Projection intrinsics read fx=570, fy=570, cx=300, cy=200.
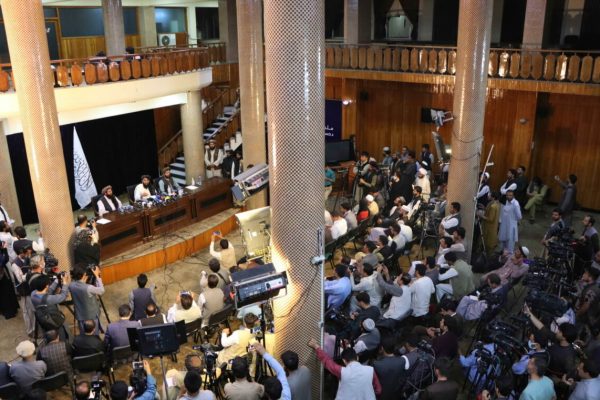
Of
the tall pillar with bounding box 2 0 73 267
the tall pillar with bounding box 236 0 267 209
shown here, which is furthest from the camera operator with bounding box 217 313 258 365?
the tall pillar with bounding box 236 0 267 209

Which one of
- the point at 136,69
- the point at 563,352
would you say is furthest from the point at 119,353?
the point at 136,69

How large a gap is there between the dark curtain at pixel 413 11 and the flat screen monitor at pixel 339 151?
500 cm

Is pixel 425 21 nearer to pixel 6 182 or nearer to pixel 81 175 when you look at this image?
pixel 81 175

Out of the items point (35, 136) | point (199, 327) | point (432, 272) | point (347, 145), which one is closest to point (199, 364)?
point (199, 327)

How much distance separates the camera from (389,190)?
1267 centimetres

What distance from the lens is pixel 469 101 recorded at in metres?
9.92

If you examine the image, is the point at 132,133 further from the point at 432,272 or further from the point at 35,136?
the point at 432,272

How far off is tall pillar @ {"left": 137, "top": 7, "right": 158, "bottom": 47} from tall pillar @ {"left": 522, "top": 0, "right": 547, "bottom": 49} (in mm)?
12690

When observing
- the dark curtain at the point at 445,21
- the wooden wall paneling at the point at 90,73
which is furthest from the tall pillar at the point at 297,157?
the dark curtain at the point at 445,21

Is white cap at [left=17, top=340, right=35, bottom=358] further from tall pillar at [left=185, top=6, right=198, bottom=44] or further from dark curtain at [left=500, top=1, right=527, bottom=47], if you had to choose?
tall pillar at [left=185, top=6, right=198, bottom=44]

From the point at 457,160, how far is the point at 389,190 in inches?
103

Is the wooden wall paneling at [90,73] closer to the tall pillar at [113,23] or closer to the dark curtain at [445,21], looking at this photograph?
the tall pillar at [113,23]

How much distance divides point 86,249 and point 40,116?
2177 millimetres

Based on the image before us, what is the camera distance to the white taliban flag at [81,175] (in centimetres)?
1156
